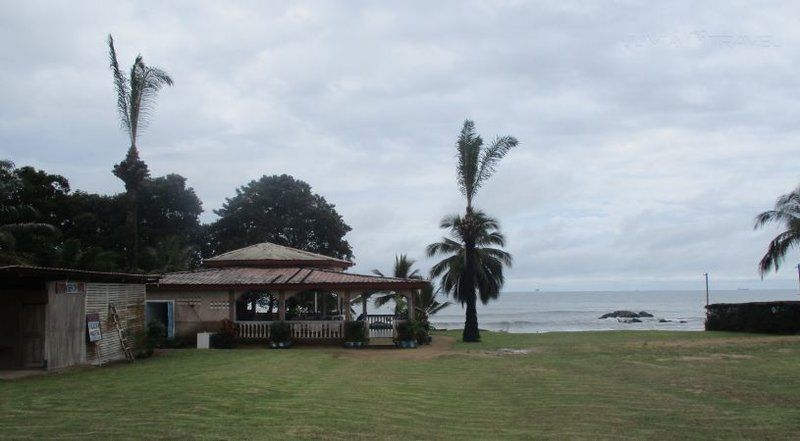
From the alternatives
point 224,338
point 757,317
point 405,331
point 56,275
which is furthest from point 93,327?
point 757,317

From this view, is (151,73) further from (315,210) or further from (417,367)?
(315,210)

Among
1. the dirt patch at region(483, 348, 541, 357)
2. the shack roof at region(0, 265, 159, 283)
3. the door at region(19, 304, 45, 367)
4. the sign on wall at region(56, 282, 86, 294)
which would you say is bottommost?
the dirt patch at region(483, 348, 541, 357)

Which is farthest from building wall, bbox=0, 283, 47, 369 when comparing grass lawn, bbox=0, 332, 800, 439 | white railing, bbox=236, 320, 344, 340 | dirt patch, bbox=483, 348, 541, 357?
dirt patch, bbox=483, 348, 541, 357

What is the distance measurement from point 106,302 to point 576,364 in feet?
42.5

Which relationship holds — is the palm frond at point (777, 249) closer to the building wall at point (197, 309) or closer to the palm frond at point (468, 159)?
the palm frond at point (468, 159)

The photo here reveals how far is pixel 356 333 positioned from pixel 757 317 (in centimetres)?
1965

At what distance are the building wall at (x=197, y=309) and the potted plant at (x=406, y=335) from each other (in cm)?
664

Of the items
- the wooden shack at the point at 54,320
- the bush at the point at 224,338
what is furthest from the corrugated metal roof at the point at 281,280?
the wooden shack at the point at 54,320

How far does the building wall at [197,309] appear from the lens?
90.6ft

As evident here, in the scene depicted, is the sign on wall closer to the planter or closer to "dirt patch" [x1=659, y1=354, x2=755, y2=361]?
the planter

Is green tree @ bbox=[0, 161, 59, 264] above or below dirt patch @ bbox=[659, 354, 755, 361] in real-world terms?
above

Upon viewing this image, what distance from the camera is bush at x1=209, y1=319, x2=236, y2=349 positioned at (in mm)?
26625

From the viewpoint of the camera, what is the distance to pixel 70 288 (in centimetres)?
1797

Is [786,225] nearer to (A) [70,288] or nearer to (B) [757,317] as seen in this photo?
(B) [757,317]
